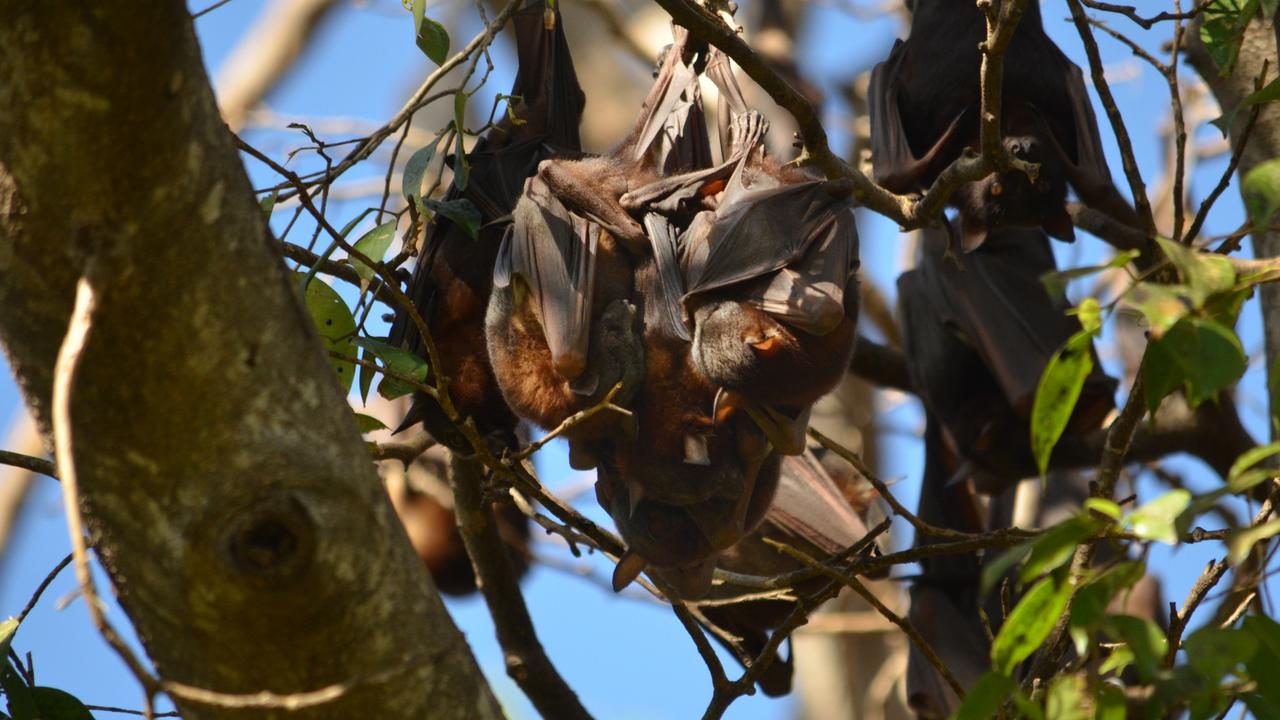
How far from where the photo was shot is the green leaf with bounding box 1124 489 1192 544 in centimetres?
133

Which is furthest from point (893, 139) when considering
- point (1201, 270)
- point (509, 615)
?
point (1201, 270)

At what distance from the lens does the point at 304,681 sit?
5.63ft

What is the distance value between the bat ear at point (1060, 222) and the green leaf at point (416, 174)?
1492 millimetres

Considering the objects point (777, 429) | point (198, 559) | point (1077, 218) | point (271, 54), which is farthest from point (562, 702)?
point (271, 54)

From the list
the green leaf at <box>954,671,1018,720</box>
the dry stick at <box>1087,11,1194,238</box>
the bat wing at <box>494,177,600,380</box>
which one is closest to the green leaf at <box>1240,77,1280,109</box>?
the dry stick at <box>1087,11,1194,238</box>

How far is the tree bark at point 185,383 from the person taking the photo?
5.19ft

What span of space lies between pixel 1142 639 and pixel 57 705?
1.86 metres

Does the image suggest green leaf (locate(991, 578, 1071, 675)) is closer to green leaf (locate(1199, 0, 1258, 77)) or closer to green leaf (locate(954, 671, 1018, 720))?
green leaf (locate(954, 671, 1018, 720))

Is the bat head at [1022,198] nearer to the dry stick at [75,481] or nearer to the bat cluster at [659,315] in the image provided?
the bat cluster at [659,315]

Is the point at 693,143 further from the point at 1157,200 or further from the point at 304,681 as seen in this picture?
the point at 1157,200

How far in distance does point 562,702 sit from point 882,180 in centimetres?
171

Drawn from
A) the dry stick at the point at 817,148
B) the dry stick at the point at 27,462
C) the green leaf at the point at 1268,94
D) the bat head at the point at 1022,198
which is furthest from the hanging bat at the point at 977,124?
the dry stick at the point at 27,462

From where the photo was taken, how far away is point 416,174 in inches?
110

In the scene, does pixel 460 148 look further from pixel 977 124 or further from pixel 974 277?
pixel 974 277
